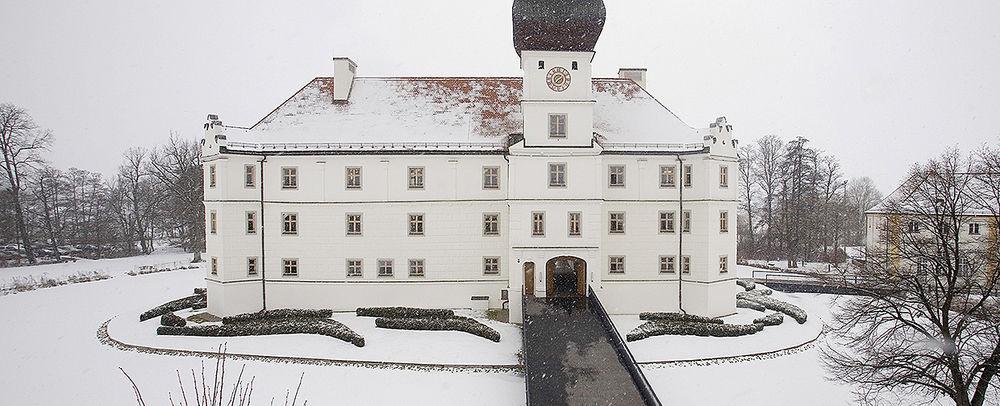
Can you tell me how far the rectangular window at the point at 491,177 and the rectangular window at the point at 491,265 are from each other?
3.50m

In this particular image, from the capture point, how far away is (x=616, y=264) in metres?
27.4

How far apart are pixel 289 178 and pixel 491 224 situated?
9.91 m

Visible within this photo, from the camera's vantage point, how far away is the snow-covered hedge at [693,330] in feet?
76.2

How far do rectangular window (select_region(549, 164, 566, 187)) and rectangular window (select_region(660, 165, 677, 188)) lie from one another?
17.0 ft

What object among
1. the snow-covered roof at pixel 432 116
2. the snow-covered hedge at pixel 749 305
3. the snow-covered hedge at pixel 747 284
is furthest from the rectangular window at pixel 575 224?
the snow-covered hedge at pixel 747 284

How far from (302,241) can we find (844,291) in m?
→ 30.5

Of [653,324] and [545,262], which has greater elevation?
[545,262]

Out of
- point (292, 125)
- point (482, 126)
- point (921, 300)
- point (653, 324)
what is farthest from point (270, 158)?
point (921, 300)

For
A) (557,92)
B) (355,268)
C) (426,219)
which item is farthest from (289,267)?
(557,92)

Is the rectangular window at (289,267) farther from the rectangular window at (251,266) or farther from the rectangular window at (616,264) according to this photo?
the rectangular window at (616,264)

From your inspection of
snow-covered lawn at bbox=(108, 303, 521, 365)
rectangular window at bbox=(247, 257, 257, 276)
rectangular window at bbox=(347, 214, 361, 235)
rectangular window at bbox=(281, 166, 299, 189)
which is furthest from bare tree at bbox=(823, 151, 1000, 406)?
rectangular window at bbox=(247, 257, 257, 276)

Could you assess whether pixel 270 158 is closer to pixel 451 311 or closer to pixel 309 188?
pixel 309 188

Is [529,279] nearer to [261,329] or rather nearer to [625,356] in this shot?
[625,356]

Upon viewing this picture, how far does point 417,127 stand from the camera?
28109 millimetres
